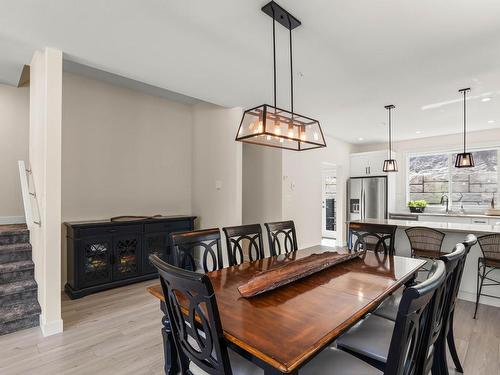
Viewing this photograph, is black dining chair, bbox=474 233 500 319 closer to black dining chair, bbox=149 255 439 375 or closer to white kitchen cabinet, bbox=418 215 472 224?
black dining chair, bbox=149 255 439 375

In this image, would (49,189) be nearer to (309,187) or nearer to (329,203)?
A: (309,187)

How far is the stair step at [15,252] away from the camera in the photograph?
122 inches

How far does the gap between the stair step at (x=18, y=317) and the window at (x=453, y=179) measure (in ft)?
24.0

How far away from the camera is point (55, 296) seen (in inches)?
106

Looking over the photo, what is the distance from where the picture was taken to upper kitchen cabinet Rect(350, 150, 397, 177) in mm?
6699

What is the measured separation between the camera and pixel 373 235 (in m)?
3.02

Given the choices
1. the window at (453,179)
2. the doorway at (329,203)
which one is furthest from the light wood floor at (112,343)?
the doorway at (329,203)

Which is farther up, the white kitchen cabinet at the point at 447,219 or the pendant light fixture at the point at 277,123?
the pendant light fixture at the point at 277,123

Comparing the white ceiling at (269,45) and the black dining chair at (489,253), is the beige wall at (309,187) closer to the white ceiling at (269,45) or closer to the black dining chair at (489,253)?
the white ceiling at (269,45)

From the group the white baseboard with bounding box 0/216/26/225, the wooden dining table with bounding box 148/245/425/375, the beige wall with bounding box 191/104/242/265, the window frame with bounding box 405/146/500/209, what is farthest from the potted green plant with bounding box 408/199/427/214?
the white baseboard with bounding box 0/216/26/225

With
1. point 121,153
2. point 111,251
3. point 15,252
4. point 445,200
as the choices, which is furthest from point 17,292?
point 445,200

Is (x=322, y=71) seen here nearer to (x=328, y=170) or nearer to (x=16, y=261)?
(x=16, y=261)

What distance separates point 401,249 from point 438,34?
2.76 meters

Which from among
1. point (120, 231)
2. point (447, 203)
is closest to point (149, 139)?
point (120, 231)
